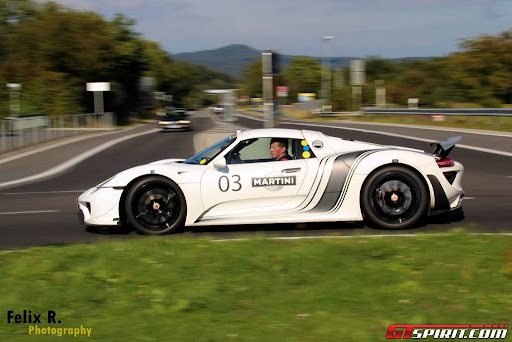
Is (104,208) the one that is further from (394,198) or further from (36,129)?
(36,129)

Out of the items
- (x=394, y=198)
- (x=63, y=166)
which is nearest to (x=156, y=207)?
(x=394, y=198)

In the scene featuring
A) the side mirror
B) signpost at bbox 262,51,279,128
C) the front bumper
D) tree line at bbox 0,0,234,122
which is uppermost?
tree line at bbox 0,0,234,122

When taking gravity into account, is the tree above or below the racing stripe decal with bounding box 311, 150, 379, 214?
above

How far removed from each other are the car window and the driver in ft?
0.09

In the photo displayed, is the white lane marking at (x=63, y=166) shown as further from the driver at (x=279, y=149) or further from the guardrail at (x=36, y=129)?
the driver at (x=279, y=149)

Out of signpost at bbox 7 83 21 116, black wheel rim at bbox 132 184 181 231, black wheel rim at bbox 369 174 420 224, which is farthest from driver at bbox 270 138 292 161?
signpost at bbox 7 83 21 116

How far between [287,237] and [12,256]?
297cm

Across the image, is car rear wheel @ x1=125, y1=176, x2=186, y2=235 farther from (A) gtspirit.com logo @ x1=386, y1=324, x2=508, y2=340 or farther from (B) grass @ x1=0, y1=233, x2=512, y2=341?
(A) gtspirit.com logo @ x1=386, y1=324, x2=508, y2=340

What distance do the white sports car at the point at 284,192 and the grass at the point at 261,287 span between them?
3.70 feet

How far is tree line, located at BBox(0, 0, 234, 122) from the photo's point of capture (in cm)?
4728

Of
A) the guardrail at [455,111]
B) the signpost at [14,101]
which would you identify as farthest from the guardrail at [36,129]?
the guardrail at [455,111]

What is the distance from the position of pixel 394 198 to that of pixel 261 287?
317cm

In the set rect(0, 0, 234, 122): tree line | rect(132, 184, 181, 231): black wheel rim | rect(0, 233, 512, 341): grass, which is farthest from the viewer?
rect(0, 0, 234, 122): tree line

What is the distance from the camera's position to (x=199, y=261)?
19.0 feet
